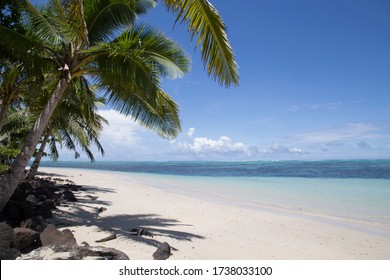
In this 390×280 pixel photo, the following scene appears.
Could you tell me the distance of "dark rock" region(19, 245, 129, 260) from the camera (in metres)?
3.45

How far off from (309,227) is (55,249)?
646 centimetres

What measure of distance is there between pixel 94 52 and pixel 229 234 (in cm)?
505

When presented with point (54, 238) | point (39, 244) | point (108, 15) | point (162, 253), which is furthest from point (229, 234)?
point (108, 15)

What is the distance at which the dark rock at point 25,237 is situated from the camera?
3.99 metres

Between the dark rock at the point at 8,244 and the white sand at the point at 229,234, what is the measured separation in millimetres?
1447

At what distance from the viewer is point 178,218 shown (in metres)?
7.99

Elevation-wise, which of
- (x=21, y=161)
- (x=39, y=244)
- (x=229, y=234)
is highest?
(x=21, y=161)

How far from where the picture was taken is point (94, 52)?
595cm

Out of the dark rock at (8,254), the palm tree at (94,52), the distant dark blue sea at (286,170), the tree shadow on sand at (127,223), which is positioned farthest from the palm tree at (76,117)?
the distant dark blue sea at (286,170)

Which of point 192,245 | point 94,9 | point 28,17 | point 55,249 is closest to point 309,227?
point 192,245

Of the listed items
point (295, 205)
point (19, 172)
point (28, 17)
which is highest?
point (28, 17)

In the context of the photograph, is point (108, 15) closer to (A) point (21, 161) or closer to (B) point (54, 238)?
(A) point (21, 161)

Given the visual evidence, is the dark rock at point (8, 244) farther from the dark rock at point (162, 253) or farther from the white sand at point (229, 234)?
the dark rock at point (162, 253)
